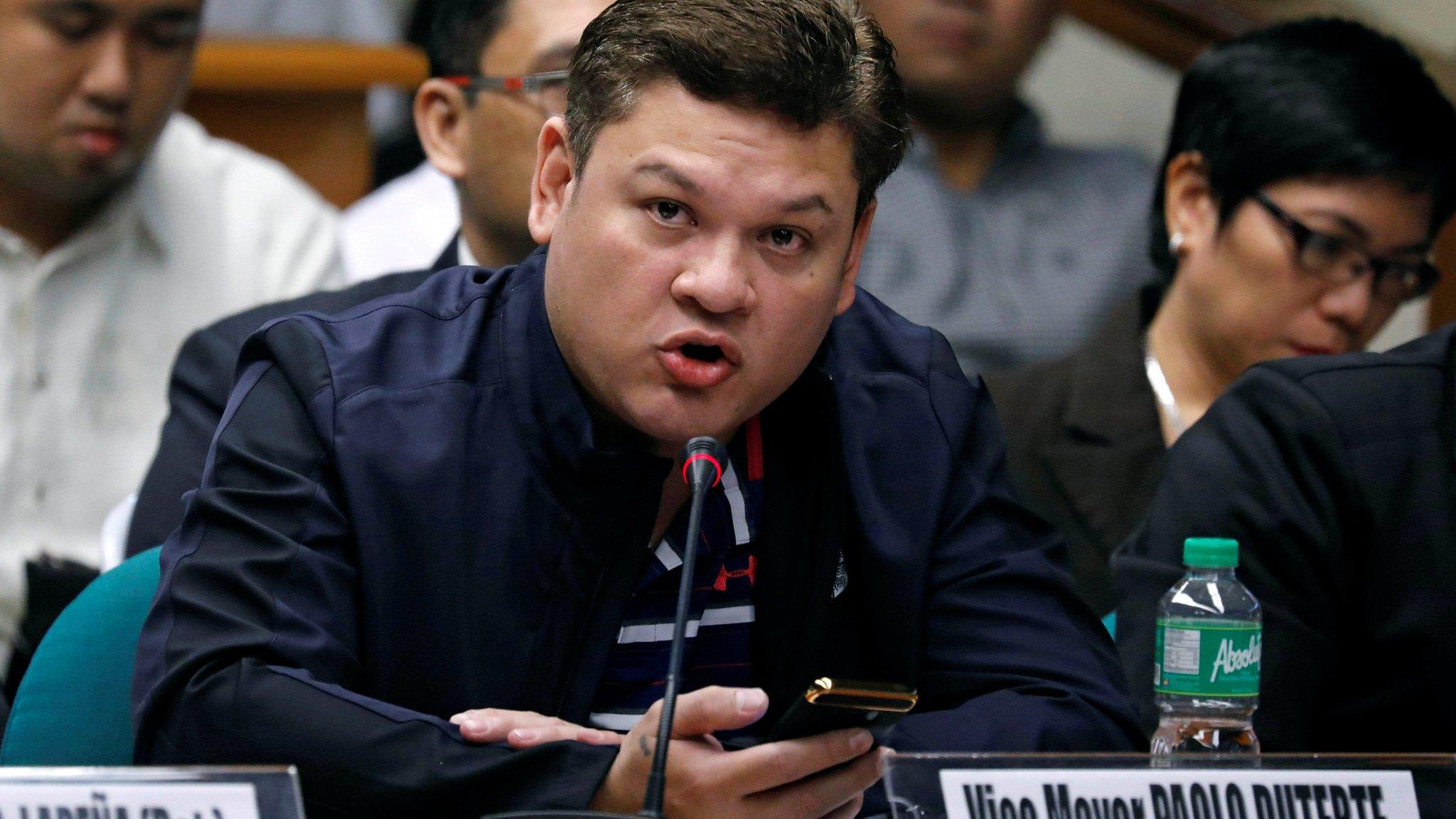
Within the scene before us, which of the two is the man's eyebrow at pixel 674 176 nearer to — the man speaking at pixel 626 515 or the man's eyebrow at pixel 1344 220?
the man speaking at pixel 626 515

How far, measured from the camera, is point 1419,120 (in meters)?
2.81

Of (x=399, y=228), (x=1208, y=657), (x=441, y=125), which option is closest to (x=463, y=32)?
(x=441, y=125)

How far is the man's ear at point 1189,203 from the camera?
298cm

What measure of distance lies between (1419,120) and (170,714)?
6.94 ft

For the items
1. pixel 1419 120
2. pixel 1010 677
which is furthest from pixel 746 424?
pixel 1419 120

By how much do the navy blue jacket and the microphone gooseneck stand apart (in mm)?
138

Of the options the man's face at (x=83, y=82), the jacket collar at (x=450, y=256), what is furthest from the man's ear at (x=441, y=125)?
the man's face at (x=83, y=82)

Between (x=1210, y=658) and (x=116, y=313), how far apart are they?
217 cm

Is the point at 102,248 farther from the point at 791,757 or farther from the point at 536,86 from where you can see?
the point at 791,757

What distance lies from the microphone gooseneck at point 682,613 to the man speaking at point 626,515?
0.25 feet

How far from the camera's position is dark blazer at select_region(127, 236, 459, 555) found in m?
2.22

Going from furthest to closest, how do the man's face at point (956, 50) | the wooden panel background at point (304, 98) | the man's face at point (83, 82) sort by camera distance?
the wooden panel background at point (304, 98)
the man's face at point (956, 50)
the man's face at point (83, 82)

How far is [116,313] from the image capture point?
317 centimetres

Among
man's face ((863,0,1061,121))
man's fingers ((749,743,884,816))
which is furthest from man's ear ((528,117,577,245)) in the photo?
man's face ((863,0,1061,121))
